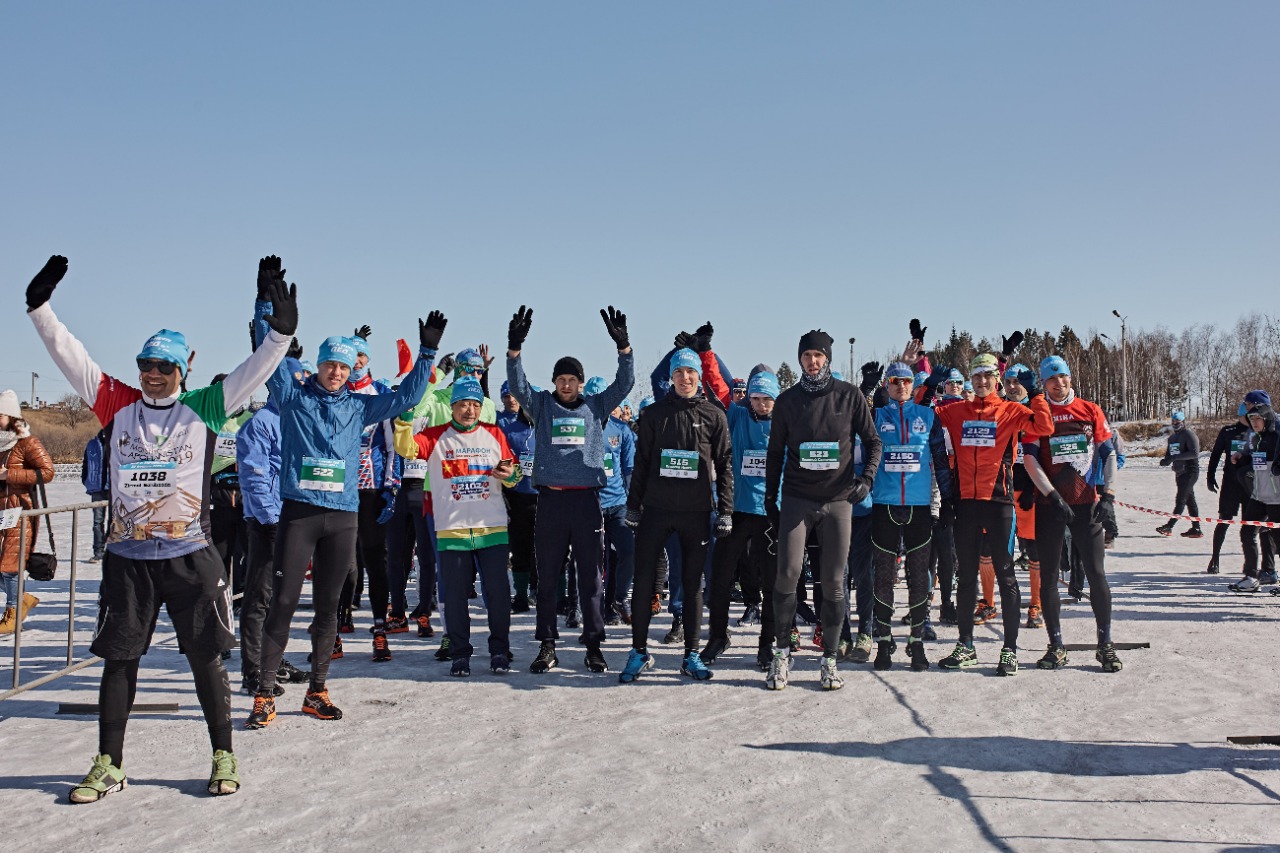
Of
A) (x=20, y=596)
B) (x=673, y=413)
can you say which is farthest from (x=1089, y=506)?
(x=20, y=596)

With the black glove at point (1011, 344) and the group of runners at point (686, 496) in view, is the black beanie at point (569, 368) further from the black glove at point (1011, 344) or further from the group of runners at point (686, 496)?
the black glove at point (1011, 344)

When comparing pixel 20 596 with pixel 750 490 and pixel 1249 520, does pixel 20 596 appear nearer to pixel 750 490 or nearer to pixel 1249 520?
pixel 750 490

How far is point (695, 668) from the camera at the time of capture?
6.68 meters

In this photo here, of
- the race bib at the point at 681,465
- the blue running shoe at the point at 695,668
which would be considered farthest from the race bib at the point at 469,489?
the blue running shoe at the point at 695,668

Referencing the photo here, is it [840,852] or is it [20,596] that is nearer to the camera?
[840,852]

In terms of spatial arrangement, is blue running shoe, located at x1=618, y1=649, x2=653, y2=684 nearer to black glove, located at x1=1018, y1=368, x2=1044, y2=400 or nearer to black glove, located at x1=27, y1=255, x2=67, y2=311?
black glove, located at x1=27, y1=255, x2=67, y2=311

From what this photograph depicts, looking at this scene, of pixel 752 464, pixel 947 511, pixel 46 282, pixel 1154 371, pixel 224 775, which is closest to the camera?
pixel 46 282

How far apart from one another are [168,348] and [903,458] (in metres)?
4.92

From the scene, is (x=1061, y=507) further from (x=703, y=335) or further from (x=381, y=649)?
(x=381, y=649)

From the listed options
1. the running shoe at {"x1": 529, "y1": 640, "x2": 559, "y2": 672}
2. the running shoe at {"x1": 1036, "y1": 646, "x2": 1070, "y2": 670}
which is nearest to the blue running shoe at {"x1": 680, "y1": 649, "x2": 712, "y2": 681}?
the running shoe at {"x1": 529, "y1": 640, "x2": 559, "y2": 672}

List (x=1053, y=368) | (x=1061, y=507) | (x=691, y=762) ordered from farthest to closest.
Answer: (x=1053, y=368)
(x=1061, y=507)
(x=691, y=762)

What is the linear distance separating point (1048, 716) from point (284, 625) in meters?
4.62

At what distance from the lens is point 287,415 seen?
18.7ft

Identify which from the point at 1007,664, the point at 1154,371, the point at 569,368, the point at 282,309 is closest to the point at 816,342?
the point at 569,368
